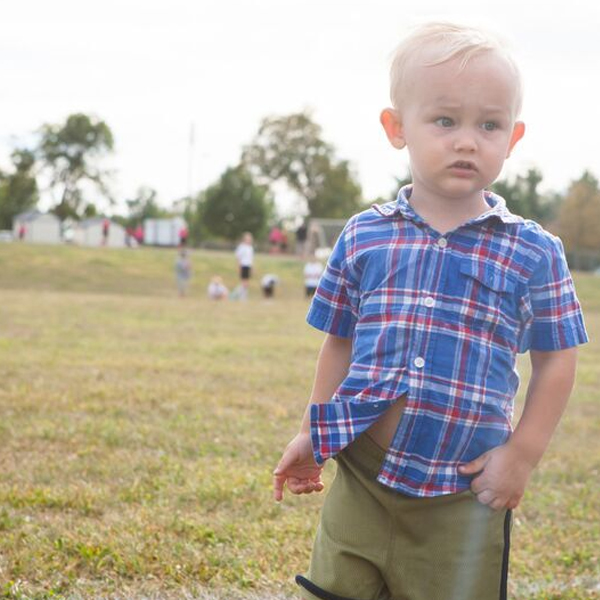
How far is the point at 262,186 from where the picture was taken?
78750 mm

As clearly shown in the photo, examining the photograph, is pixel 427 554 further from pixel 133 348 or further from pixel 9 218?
pixel 9 218

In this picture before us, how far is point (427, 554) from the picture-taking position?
95.0 inches

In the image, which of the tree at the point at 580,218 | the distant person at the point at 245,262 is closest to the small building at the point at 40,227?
the tree at the point at 580,218

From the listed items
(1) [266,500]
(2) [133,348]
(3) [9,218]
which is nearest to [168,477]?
(1) [266,500]

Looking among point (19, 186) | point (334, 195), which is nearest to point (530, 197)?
point (334, 195)

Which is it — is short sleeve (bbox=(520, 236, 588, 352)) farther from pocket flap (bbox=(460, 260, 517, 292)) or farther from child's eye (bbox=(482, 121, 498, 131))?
child's eye (bbox=(482, 121, 498, 131))

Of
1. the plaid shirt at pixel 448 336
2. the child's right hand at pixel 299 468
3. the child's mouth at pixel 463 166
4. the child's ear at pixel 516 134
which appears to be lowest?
the child's right hand at pixel 299 468

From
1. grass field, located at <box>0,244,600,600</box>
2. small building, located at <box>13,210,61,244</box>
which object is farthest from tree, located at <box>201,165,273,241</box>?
grass field, located at <box>0,244,600,600</box>

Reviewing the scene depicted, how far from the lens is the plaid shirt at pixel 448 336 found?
2357mm

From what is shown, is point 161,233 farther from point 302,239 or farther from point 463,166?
point 463,166

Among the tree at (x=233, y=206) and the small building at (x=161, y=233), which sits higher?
the tree at (x=233, y=206)

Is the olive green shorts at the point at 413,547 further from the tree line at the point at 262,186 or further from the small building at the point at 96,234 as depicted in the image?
the small building at the point at 96,234

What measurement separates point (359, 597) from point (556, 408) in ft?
2.23

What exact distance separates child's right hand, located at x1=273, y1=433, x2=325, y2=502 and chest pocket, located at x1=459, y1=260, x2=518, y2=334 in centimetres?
54
